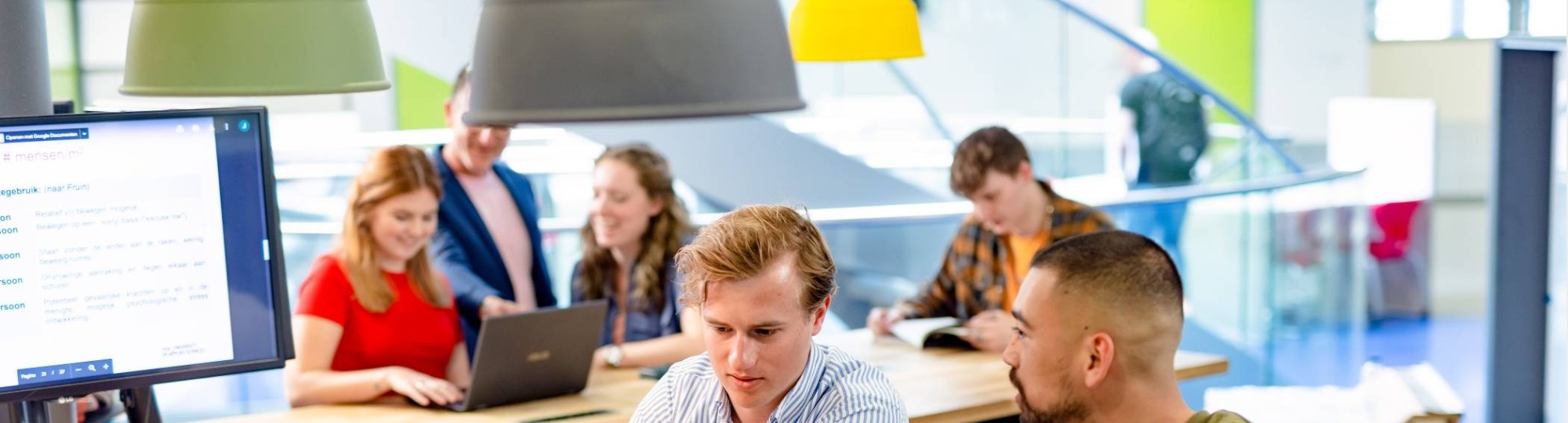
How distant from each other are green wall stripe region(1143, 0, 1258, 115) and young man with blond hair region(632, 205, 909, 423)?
909cm

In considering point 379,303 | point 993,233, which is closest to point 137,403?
point 379,303

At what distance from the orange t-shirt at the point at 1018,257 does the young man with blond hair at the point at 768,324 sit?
1.58 meters

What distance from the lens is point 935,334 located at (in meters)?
3.87

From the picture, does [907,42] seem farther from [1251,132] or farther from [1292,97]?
[1292,97]

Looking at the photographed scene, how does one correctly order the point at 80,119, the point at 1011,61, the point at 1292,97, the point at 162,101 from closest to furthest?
1. the point at 80,119
2. the point at 162,101
3. the point at 1011,61
4. the point at 1292,97

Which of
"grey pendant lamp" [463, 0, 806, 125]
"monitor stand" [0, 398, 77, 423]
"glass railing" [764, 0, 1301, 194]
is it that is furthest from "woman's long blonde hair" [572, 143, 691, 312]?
"glass railing" [764, 0, 1301, 194]

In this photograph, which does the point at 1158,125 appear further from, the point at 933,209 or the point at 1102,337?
the point at 1102,337

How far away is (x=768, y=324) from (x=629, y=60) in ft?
2.84

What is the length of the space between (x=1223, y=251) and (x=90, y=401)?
4.79 meters

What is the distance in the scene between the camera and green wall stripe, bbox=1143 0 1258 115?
36.1 feet

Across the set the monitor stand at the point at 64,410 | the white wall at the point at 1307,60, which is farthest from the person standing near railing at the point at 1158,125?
the monitor stand at the point at 64,410

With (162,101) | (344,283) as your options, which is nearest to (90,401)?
(344,283)

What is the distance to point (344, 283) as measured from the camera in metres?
3.31

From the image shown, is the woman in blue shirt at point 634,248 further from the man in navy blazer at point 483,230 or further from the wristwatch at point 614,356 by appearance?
the man in navy blazer at point 483,230
